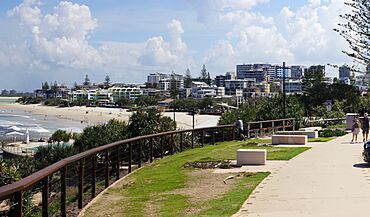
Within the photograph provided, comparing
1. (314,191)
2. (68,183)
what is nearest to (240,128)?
(68,183)

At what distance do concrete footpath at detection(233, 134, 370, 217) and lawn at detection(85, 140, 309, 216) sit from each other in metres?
0.36

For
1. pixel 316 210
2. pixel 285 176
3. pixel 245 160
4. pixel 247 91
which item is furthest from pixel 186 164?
pixel 247 91

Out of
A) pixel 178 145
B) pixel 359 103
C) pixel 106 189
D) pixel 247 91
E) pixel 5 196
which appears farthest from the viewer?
pixel 247 91

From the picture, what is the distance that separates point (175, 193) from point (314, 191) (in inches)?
105

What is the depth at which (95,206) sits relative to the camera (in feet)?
32.9

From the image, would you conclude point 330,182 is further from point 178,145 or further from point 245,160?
point 178,145

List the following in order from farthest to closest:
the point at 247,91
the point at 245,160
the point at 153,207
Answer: the point at 247,91, the point at 245,160, the point at 153,207

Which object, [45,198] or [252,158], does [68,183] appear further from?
[252,158]

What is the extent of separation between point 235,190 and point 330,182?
81.6 inches

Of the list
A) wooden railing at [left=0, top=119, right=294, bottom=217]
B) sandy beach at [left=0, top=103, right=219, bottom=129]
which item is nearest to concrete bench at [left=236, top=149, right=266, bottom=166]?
wooden railing at [left=0, top=119, right=294, bottom=217]

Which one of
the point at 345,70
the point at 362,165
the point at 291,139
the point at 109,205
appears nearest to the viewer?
the point at 109,205

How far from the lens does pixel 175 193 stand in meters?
11.0

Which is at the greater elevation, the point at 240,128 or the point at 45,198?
the point at 45,198

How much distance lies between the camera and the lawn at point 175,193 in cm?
917
